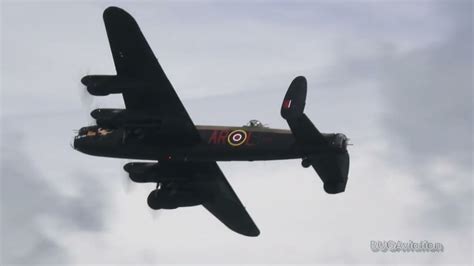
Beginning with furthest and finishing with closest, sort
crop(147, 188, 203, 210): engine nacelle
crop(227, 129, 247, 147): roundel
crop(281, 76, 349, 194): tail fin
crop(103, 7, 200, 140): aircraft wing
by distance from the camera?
crop(147, 188, 203, 210): engine nacelle < crop(227, 129, 247, 147): roundel < crop(103, 7, 200, 140): aircraft wing < crop(281, 76, 349, 194): tail fin

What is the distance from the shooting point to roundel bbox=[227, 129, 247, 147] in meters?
46.2

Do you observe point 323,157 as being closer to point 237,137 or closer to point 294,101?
point 294,101

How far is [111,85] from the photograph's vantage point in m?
46.0

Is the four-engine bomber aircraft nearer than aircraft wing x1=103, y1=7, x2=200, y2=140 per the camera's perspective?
Yes

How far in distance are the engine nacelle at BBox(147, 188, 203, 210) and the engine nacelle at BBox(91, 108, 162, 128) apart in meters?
5.78

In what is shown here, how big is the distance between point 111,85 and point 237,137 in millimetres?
6492

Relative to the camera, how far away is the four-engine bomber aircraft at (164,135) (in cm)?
4322

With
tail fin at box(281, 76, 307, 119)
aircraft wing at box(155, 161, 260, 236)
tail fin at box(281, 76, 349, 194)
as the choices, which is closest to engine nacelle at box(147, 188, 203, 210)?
aircraft wing at box(155, 161, 260, 236)

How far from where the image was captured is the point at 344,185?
43.2 meters

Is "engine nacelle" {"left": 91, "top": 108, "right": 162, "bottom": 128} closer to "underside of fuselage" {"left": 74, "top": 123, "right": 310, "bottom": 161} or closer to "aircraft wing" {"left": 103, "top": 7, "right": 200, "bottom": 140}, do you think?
"aircraft wing" {"left": 103, "top": 7, "right": 200, "bottom": 140}

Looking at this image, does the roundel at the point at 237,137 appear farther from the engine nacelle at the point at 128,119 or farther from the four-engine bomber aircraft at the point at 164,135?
the engine nacelle at the point at 128,119

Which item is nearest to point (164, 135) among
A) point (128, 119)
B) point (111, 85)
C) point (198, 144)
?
point (198, 144)

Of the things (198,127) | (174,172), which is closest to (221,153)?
(198,127)

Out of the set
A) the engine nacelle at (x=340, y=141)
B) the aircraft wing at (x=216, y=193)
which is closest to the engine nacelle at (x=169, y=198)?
the aircraft wing at (x=216, y=193)
